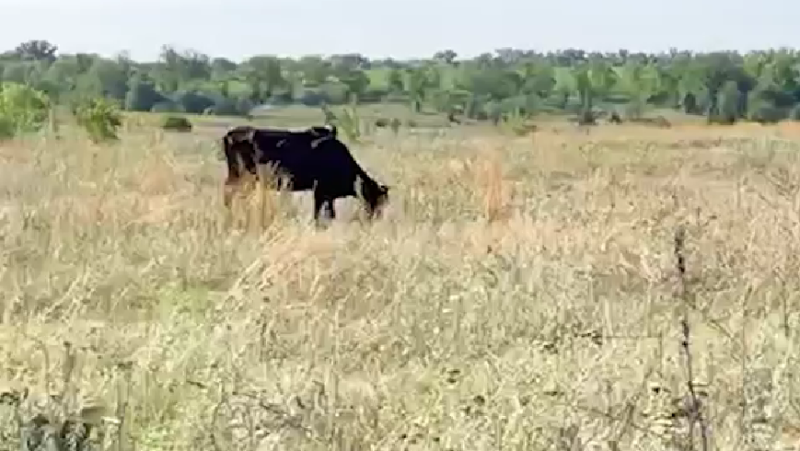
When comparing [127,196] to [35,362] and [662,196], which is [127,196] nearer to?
[662,196]

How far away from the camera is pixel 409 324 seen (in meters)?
7.76

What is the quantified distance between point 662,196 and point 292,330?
22.5 feet

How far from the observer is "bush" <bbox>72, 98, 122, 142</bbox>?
3550cm

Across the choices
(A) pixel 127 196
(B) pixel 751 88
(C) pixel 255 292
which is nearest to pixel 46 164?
(A) pixel 127 196

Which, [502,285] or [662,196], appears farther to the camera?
[662,196]

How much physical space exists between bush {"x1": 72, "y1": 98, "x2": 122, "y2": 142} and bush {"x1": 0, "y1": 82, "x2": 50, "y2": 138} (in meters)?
0.87

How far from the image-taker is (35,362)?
261 inches

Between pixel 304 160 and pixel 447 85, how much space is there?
9194 cm

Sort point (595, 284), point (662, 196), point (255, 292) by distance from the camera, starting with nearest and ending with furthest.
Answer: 1. point (255, 292)
2. point (595, 284)
3. point (662, 196)

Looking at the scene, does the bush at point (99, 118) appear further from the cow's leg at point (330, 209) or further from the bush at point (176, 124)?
the cow's leg at point (330, 209)

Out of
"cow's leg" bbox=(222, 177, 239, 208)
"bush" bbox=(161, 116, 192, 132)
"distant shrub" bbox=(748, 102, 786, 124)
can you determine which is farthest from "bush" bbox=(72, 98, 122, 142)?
"distant shrub" bbox=(748, 102, 786, 124)

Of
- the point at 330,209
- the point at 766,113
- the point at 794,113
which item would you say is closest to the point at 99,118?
the point at 330,209

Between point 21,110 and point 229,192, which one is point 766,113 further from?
point 229,192

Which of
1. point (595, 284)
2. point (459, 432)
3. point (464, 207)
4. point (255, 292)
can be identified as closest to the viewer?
point (459, 432)
